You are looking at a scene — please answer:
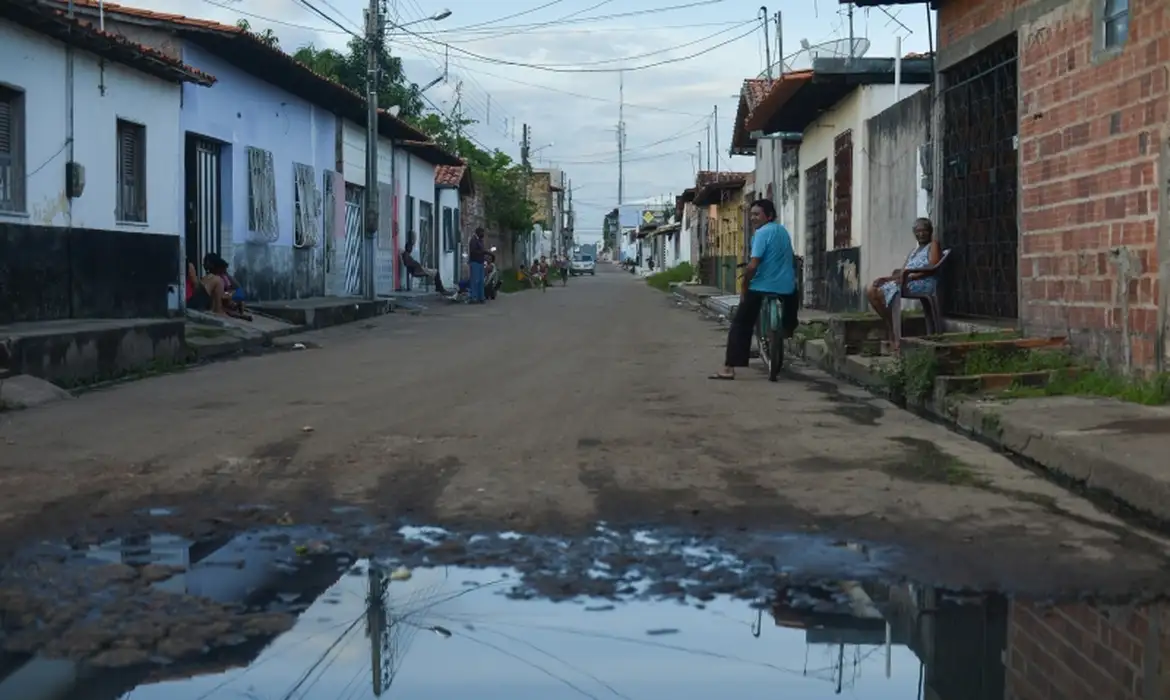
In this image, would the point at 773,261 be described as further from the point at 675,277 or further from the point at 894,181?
the point at 675,277

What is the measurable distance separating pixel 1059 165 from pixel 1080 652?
733 cm

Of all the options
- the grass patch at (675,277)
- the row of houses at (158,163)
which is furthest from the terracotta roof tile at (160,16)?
the grass patch at (675,277)

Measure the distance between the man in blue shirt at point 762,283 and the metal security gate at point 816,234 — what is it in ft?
34.7

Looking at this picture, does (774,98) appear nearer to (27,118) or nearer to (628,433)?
(27,118)

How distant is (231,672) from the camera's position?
389 centimetres

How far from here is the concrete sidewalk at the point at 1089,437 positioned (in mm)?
6254

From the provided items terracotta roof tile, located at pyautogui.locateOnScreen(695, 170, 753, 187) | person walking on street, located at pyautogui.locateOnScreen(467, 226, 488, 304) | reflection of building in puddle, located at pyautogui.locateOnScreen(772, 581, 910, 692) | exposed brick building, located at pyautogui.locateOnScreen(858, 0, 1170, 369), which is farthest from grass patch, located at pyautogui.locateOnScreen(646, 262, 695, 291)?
reflection of building in puddle, located at pyautogui.locateOnScreen(772, 581, 910, 692)

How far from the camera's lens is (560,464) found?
7418mm

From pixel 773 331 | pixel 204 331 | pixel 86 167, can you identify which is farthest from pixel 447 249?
pixel 773 331

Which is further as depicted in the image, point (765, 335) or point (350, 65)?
point (350, 65)

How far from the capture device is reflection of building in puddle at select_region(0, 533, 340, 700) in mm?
3762

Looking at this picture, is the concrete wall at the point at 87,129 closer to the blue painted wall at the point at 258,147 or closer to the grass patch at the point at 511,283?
the blue painted wall at the point at 258,147

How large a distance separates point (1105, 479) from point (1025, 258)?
17.3 ft

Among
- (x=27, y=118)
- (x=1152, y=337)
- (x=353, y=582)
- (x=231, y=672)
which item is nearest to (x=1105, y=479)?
(x=1152, y=337)
